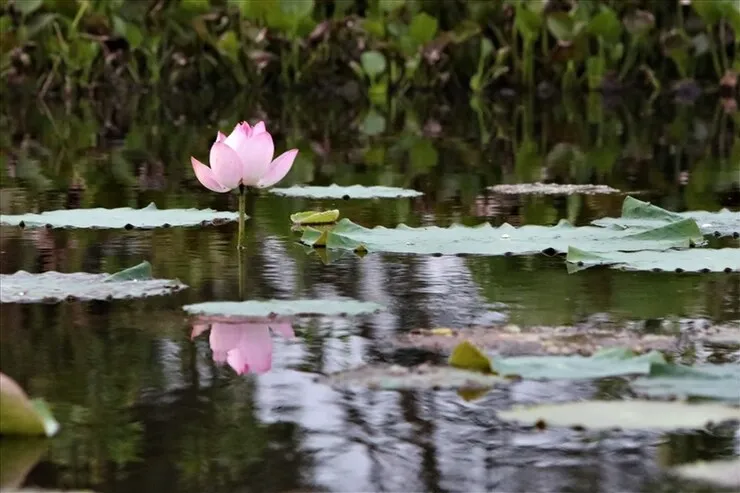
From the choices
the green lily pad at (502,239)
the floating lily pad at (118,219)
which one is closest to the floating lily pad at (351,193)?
the floating lily pad at (118,219)

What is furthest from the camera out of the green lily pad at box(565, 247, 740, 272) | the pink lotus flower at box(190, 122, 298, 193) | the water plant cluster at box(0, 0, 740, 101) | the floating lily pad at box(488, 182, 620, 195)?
the water plant cluster at box(0, 0, 740, 101)

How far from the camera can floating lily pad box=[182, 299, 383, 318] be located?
1.88 metres

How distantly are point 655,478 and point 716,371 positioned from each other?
0.34m

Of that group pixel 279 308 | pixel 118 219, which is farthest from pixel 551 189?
pixel 279 308

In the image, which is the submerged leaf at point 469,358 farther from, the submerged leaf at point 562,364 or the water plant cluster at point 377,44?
the water plant cluster at point 377,44

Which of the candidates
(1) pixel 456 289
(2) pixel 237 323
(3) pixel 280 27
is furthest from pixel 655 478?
(3) pixel 280 27

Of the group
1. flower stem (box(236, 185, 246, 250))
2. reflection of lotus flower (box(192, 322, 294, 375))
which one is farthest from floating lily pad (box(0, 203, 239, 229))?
reflection of lotus flower (box(192, 322, 294, 375))

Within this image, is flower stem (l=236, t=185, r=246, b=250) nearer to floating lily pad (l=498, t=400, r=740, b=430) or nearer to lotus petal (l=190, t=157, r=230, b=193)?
lotus petal (l=190, t=157, r=230, b=193)

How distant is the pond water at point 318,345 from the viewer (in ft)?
4.21

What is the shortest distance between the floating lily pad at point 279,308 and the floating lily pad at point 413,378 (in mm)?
294

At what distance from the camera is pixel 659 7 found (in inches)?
360

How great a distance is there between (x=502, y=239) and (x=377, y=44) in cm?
605

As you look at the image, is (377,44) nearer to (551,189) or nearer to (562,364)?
(551,189)

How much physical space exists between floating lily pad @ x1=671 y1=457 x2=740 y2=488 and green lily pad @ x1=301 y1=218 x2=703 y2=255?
117 cm
